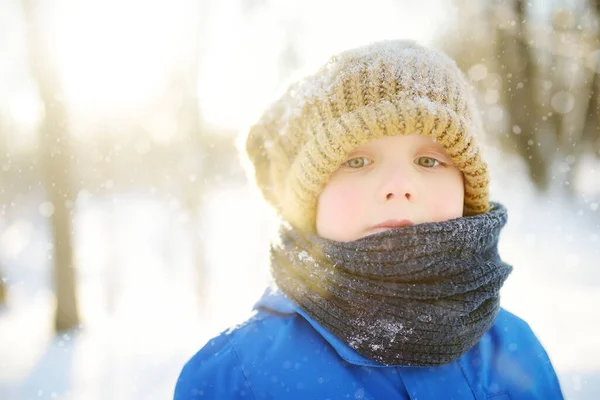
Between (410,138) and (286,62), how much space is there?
697 cm

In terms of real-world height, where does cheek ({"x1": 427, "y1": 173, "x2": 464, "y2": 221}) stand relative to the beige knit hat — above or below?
below

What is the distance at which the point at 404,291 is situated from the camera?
1.49 meters

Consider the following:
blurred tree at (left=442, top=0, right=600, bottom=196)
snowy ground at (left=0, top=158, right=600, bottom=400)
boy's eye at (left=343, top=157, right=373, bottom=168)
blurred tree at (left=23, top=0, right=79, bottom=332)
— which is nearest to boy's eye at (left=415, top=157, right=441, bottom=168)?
boy's eye at (left=343, top=157, right=373, bottom=168)

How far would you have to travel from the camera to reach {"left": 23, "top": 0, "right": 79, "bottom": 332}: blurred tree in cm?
608

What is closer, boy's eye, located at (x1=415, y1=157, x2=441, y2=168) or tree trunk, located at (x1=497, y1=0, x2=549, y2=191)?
boy's eye, located at (x1=415, y1=157, x2=441, y2=168)

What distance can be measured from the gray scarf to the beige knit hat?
21 cm

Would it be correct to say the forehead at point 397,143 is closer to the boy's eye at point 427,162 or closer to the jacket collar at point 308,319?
the boy's eye at point 427,162

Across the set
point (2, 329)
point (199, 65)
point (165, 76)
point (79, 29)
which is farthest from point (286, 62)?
point (2, 329)

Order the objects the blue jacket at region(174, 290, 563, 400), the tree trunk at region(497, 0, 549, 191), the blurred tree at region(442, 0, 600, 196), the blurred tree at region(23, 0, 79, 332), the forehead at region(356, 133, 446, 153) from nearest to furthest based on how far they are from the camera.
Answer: the blue jacket at region(174, 290, 563, 400)
the forehead at region(356, 133, 446, 153)
the blurred tree at region(23, 0, 79, 332)
the blurred tree at region(442, 0, 600, 196)
the tree trunk at region(497, 0, 549, 191)

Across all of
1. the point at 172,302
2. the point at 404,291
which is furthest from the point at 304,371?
the point at 172,302

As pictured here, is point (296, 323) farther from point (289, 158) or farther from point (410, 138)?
point (410, 138)

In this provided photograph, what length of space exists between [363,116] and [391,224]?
0.33 metres

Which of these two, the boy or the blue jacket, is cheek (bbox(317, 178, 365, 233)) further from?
the blue jacket

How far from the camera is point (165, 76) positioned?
8.38m
